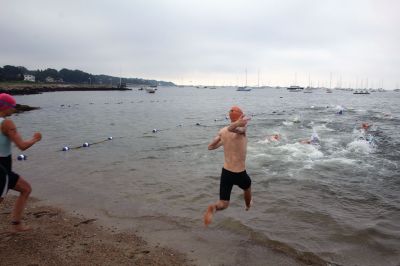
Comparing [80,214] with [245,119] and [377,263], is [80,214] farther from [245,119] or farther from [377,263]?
[377,263]

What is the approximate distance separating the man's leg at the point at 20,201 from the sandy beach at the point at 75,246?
0.17 meters

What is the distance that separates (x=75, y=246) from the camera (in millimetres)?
6180

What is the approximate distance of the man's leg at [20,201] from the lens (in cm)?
613

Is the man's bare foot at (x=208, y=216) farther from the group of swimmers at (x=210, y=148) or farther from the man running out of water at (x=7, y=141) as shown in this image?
the man running out of water at (x=7, y=141)

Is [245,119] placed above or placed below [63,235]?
above

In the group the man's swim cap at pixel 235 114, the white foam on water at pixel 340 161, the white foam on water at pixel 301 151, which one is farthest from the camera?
the white foam on water at pixel 301 151

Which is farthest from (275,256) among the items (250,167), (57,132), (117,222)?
Result: (57,132)

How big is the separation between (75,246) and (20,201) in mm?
1278

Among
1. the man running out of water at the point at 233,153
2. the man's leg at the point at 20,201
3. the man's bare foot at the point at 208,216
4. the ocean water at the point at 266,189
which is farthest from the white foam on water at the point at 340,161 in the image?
the man's leg at the point at 20,201

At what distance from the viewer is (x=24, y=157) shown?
603 inches

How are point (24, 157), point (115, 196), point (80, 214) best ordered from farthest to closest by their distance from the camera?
point (24, 157), point (115, 196), point (80, 214)

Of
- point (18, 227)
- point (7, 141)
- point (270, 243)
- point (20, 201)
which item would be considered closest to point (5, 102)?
point (7, 141)

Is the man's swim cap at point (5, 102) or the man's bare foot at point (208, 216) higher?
the man's swim cap at point (5, 102)

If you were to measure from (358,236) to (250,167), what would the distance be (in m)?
6.50
